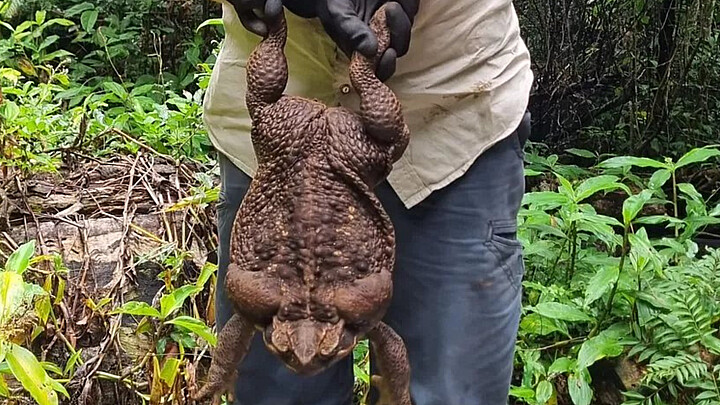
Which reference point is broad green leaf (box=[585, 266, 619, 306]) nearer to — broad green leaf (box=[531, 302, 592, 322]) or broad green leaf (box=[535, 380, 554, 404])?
broad green leaf (box=[531, 302, 592, 322])

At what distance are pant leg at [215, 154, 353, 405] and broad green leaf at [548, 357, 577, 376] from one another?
0.94 m

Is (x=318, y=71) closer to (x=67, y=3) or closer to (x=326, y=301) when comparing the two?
(x=326, y=301)

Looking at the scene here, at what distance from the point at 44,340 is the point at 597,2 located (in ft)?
9.95

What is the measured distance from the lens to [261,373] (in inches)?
50.1

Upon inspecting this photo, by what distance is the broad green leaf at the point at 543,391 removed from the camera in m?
2.04

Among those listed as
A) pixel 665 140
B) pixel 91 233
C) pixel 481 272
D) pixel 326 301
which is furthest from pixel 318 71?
pixel 665 140

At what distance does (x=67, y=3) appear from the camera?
15.4ft

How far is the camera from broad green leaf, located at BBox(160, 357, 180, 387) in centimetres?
195

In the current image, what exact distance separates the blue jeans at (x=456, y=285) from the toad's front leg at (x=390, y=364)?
30 centimetres

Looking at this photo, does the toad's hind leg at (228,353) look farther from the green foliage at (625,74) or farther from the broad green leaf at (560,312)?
the green foliage at (625,74)

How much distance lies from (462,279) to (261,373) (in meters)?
0.33

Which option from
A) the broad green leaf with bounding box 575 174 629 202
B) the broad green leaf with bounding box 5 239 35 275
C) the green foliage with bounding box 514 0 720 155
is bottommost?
the green foliage with bounding box 514 0 720 155

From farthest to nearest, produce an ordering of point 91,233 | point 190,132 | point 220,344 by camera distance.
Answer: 1. point 190,132
2. point 91,233
3. point 220,344

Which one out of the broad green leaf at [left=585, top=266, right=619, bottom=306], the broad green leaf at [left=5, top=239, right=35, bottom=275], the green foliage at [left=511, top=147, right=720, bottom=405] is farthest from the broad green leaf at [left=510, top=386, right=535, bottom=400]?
the broad green leaf at [left=5, top=239, right=35, bottom=275]
